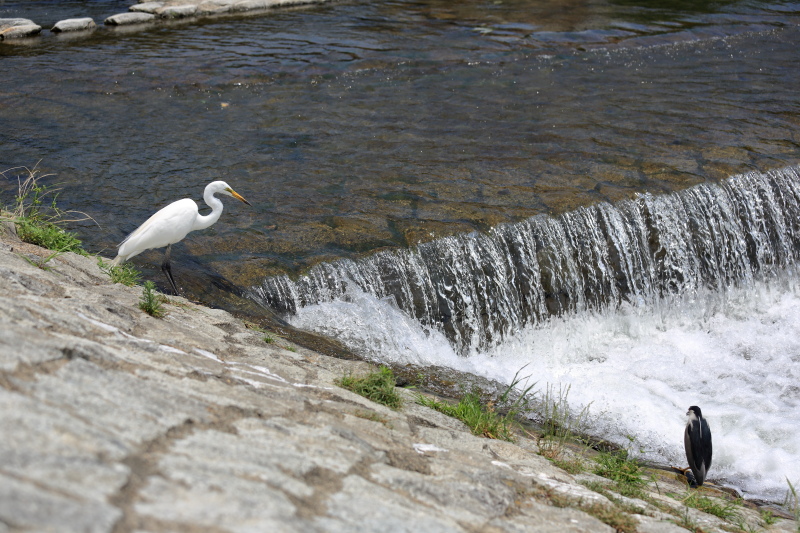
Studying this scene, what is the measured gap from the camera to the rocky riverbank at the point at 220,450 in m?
2.15

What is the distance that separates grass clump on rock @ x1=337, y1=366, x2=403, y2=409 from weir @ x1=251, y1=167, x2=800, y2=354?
2084mm

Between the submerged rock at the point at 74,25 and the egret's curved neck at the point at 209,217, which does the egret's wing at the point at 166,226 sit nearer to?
the egret's curved neck at the point at 209,217

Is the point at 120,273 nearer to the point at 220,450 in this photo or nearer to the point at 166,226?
the point at 166,226

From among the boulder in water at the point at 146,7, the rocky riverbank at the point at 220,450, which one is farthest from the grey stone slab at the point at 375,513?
the boulder in water at the point at 146,7

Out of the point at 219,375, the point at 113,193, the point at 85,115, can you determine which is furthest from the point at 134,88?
the point at 219,375

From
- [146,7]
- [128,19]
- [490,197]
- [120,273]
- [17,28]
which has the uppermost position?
[146,7]

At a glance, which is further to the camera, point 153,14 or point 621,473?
point 153,14

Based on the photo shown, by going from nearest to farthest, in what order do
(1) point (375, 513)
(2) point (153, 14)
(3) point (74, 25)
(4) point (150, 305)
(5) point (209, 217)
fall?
(1) point (375, 513), (4) point (150, 305), (5) point (209, 217), (3) point (74, 25), (2) point (153, 14)

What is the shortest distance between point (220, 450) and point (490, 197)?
18.2 feet

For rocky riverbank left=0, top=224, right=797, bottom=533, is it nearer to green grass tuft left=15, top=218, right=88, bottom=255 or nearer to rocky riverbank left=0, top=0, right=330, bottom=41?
green grass tuft left=15, top=218, right=88, bottom=255

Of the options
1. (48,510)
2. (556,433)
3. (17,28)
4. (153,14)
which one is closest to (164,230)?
(556,433)

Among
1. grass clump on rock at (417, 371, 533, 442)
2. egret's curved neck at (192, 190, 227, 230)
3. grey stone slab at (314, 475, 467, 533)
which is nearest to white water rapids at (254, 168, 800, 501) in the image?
egret's curved neck at (192, 190, 227, 230)

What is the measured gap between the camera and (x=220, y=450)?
2594 mm

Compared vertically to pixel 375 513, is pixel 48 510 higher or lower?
higher
